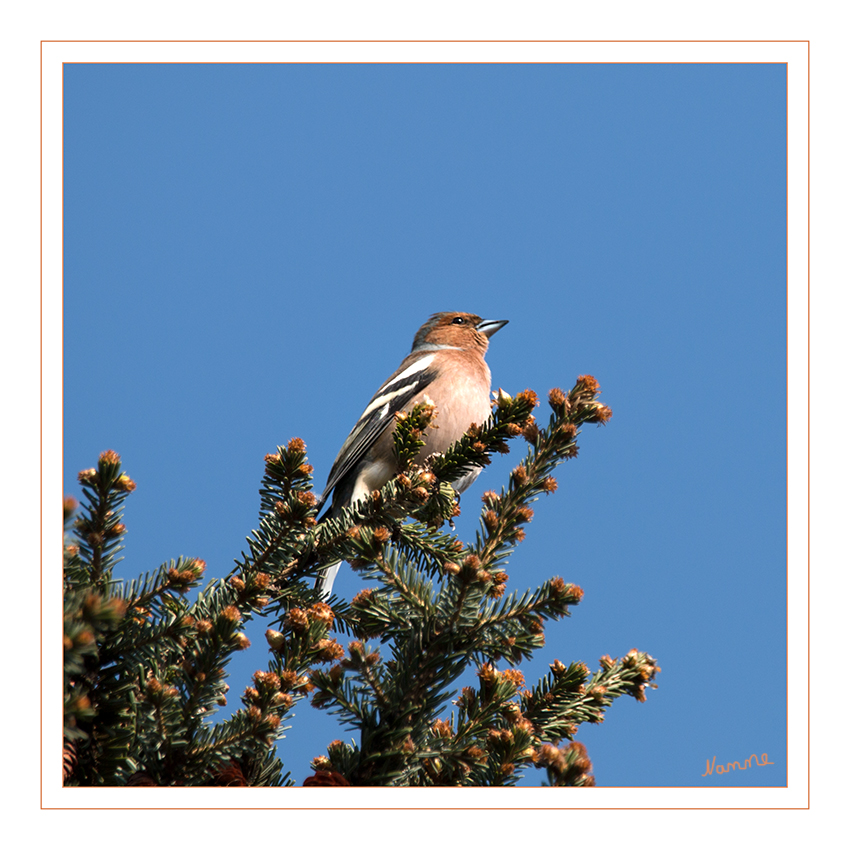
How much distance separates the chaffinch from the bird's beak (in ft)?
1.45

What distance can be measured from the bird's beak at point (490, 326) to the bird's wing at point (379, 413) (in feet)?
3.07

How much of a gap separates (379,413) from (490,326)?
6.55 ft

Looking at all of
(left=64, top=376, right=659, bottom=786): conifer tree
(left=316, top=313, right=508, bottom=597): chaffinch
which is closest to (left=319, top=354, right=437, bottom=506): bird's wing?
(left=316, top=313, right=508, bottom=597): chaffinch

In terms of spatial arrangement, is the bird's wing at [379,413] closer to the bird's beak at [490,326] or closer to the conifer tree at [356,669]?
the bird's beak at [490,326]

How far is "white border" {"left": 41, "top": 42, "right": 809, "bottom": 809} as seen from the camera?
94.1 inches

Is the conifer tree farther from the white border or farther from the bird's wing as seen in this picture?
the bird's wing
